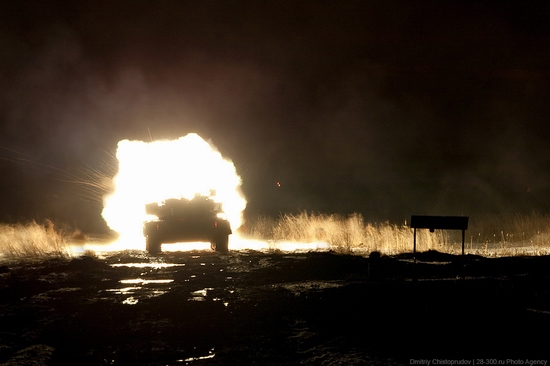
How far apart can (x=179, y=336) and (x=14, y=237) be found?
55.7 ft

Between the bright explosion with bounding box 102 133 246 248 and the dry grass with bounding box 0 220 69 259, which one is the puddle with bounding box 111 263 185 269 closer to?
the dry grass with bounding box 0 220 69 259

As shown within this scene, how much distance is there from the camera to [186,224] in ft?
59.4

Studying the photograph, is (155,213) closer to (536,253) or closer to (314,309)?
(314,309)

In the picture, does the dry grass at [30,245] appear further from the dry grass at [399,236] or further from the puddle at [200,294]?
the dry grass at [399,236]

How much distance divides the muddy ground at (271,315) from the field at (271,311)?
0.08 feet

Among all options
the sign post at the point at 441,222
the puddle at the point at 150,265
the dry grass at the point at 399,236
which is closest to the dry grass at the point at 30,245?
the puddle at the point at 150,265

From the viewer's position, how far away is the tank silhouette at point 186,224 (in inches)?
710

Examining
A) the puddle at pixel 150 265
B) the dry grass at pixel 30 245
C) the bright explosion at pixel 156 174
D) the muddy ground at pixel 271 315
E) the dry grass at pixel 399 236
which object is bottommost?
the muddy ground at pixel 271 315

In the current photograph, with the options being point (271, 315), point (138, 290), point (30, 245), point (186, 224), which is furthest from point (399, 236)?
point (30, 245)

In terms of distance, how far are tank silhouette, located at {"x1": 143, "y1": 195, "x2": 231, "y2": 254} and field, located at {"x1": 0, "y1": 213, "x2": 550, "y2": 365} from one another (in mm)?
1508

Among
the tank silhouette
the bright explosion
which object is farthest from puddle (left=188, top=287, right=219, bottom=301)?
the bright explosion

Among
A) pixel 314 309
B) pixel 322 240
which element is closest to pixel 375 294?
pixel 314 309

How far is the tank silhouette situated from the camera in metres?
18.0

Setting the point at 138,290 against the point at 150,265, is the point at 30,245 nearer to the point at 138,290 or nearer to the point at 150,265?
the point at 150,265
